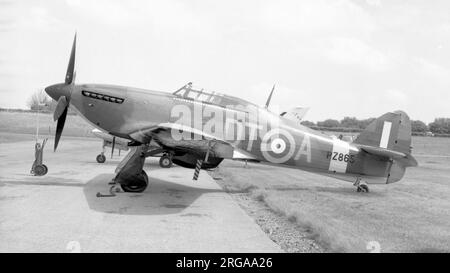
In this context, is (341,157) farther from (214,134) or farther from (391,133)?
(214,134)

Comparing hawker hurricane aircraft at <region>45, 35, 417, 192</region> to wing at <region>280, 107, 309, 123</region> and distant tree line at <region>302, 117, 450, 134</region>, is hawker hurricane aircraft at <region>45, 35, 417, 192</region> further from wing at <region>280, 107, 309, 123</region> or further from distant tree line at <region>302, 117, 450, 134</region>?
distant tree line at <region>302, 117, 450, 134</region>

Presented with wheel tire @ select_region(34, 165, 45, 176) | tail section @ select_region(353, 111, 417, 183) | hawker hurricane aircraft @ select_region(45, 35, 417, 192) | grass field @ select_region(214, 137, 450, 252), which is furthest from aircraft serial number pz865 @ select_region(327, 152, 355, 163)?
wheel tire @ select_region(34, 165, 45, 176)

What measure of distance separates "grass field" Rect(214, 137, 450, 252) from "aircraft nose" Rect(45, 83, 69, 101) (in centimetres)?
537

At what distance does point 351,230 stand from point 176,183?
649cm

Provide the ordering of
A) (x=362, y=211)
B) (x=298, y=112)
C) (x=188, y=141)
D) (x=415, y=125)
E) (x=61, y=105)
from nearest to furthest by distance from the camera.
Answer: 1. (x=362, y=211)
2. (x=188, y=141)
3. (x=61, y=105)
4. (x=298, y=112)
5. (x=415, y=125)

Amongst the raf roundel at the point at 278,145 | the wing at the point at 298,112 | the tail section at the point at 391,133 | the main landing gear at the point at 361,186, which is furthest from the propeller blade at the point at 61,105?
the wing at the point at 298,112

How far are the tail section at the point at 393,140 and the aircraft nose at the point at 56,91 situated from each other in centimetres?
842

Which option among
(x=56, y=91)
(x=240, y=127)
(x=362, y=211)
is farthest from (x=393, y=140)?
(x=56, y=91)

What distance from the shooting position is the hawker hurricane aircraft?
9.62 meters

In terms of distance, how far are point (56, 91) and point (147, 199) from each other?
375 centimetres

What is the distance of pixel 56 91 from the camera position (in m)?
10.1

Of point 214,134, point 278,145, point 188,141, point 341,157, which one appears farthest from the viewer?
point 341,157
